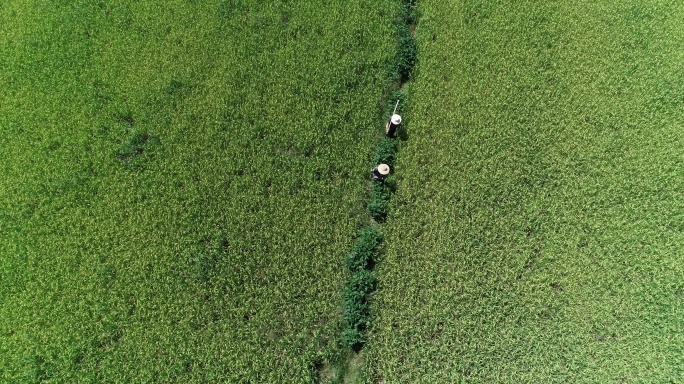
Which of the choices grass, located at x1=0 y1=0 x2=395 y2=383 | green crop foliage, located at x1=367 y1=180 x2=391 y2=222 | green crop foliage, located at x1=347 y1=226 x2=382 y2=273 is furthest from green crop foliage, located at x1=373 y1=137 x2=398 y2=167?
green crop foliage, located at x1=347 y1=226 x2=382 y2=273

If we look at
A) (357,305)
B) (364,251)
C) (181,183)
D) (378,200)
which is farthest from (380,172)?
(181,183)

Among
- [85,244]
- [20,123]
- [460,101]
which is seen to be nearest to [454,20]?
[460,101]

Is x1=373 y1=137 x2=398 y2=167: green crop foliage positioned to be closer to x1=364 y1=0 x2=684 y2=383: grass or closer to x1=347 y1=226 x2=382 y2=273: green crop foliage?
x1=364 y1=0 x2=684 y2=383: grass

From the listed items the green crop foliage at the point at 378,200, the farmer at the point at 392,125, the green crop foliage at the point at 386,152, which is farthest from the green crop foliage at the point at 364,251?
the farmer at the point at 392,125

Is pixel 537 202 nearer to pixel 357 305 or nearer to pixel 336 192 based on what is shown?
pixel 336 192

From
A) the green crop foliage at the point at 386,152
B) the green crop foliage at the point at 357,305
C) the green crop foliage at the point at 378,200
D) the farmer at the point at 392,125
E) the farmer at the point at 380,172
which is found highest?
the farmer at the point at 392,125

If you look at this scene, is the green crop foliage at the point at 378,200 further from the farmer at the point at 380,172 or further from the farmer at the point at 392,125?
the farmer at the point at 392,125
